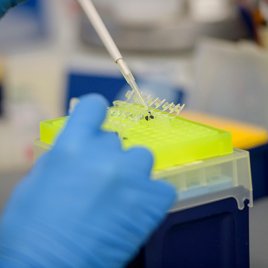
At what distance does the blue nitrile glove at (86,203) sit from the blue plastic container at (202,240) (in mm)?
41

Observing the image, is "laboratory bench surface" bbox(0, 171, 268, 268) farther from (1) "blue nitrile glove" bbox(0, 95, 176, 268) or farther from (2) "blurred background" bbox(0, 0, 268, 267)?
(2) "blurred background" bbox(0, 0, 268, 267)

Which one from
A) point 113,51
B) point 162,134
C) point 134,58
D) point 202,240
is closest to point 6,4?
point 113,51

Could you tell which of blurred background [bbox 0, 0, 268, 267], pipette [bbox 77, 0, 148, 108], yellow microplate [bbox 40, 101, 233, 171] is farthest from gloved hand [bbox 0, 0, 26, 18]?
blurred background [bbox 0, 0, 268, 267]

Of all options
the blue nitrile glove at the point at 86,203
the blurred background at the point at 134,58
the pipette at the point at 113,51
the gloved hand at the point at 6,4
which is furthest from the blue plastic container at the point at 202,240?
the blurred background at the point at 134,58

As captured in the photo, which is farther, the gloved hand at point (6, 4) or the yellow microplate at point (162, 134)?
the gloved hand at point (6, 4)

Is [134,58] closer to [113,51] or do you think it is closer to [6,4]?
[6,4]

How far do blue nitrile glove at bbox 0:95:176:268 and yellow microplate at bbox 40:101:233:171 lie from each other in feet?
0.17

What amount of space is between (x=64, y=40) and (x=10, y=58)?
19 centimetres

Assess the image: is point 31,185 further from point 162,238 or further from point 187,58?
point 187,58

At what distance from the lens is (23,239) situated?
0.76 metres

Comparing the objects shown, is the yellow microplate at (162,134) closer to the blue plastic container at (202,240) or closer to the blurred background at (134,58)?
the blue plastic container at (202,240)

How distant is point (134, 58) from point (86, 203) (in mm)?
1311

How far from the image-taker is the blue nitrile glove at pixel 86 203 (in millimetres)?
724

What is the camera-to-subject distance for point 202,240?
80 cm
